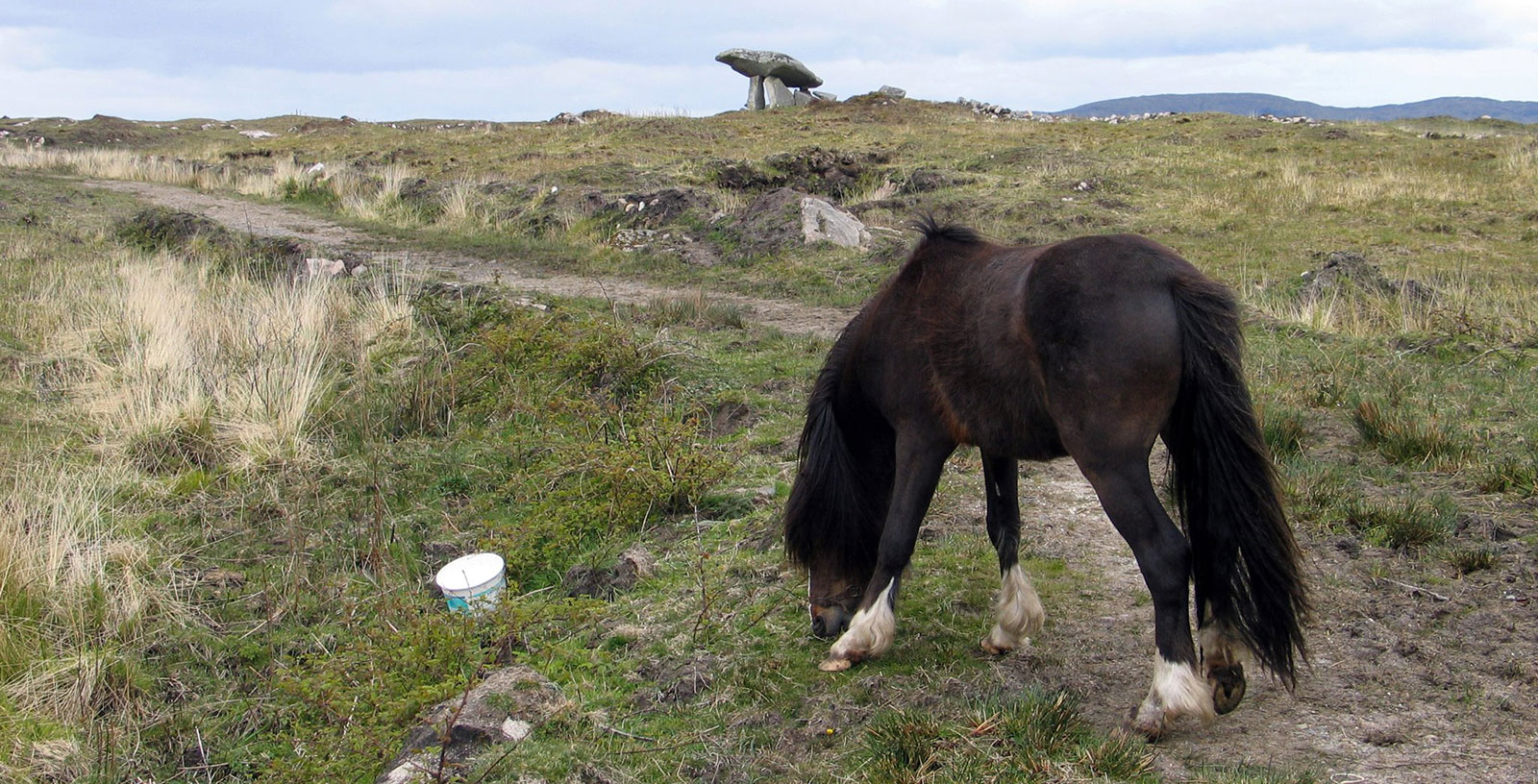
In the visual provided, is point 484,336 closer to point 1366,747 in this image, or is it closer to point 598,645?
point 598,645

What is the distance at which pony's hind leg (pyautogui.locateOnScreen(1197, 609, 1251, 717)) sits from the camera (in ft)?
→ 10.5

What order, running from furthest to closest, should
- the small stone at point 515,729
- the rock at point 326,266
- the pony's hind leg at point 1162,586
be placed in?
the rock at point 326,266 → the small stone at point 515,729 → the pony's hind leg at point 1162,586

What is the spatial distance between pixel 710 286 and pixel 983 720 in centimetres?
995

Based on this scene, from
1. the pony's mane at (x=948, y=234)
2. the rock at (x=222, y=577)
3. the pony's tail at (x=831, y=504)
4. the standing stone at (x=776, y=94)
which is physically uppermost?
the standing stone at (x=776, y=94)

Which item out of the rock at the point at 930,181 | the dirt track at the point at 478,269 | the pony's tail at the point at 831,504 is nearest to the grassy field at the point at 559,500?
the pony's tail at the point at 831,504

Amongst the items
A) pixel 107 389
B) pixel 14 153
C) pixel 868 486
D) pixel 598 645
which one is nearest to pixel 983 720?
pixel 868 486

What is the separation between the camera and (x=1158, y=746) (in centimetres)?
308

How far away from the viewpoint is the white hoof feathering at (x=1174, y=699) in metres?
3.08

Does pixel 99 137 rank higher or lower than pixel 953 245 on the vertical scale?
higher

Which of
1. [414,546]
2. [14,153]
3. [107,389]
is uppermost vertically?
[14,153]

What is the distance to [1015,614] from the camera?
12.8ft

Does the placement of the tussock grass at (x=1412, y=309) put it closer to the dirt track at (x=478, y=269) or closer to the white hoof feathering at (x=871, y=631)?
the dirt track at (x=478, y=269)

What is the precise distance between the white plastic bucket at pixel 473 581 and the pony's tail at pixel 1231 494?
9.93ft

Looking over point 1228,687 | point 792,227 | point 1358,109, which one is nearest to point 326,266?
point 792,227
